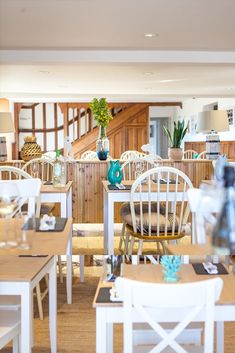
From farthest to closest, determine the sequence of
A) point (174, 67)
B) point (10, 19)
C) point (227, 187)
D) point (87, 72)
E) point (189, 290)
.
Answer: point (87, 72), point (174, 67), point (10, 19), point (189, 290), point (227, 187)

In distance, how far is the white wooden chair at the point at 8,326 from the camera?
68.6 inches

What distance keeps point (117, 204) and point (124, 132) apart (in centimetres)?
494

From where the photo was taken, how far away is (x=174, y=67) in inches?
207

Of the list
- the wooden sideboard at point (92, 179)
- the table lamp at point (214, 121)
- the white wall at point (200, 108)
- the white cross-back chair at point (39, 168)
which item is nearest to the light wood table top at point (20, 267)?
the white cross-back chair at point (39, 168)

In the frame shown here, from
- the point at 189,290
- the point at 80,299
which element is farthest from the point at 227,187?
the point at 80,299

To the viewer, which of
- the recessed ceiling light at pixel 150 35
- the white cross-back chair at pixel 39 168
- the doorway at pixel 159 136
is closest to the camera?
the recessed ceiling light at pixel 150 35

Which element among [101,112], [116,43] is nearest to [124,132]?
[101,112]

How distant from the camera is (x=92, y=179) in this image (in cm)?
548

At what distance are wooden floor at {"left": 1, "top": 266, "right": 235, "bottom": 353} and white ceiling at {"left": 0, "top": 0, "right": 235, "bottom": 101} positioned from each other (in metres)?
2.11

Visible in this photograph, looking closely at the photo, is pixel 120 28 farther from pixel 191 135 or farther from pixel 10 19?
pixel 191 135

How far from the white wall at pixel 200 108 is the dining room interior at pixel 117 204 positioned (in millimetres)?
74

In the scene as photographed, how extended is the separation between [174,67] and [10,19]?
7.47 ft

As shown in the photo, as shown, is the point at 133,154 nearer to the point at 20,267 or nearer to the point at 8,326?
the point at 20,267

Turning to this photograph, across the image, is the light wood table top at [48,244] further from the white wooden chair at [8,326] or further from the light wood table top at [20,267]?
the white wooden chair at [8,326]
